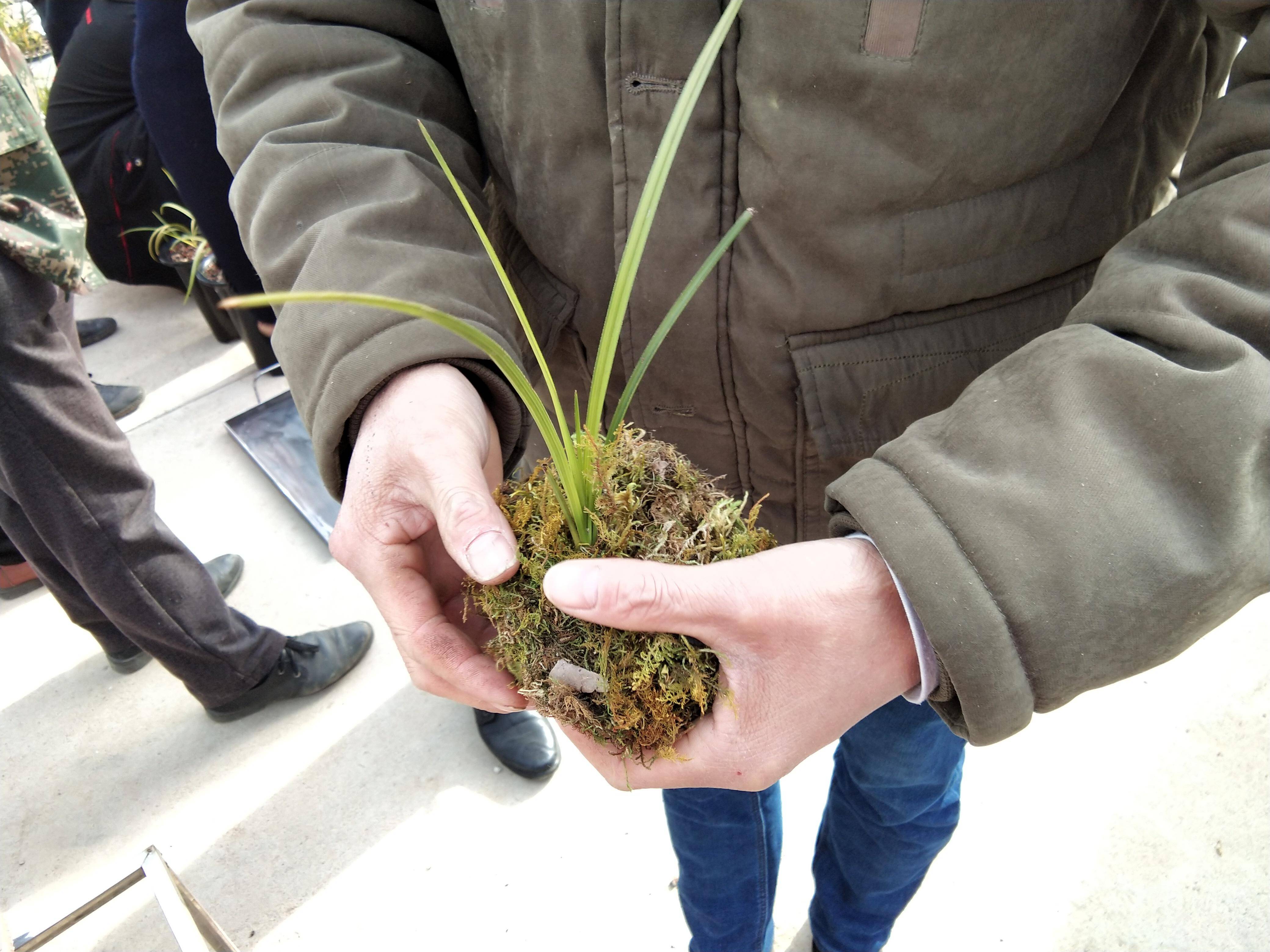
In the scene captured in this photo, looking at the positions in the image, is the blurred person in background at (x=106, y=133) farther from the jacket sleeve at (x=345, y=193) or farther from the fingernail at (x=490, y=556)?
the fingernail at (x=490, y=556)

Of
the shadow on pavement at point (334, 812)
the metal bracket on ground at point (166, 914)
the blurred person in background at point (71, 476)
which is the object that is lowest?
the shadow on pavement at point (334, 812)

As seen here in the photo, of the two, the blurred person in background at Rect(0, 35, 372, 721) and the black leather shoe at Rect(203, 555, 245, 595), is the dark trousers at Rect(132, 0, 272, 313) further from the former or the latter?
the black leather shoe at Rect(203, 555, 245, 595)

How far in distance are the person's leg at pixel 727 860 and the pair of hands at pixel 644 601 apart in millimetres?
369

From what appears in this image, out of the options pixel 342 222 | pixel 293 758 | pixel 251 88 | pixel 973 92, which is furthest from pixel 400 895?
pixel 973 92

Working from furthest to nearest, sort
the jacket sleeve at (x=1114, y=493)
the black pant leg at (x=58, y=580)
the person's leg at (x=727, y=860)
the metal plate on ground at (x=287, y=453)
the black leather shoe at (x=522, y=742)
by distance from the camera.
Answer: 1. the metal plate on ground at (x=287, y=453)
2. the black leather shoe at (x=522, y=742)
3. the black pant leg at (x=58, y=580)
4. the person's leg at (x=727, y=860)
5. the jacket sleeve at (x=1114, y=493)

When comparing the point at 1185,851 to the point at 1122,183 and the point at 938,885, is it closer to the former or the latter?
the point at 938,885

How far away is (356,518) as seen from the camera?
791 millimetres

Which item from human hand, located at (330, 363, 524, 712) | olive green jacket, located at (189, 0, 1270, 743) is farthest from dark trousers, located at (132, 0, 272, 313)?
human hand, located at (330, 363, 524, 712)

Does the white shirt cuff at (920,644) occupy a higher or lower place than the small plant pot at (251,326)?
higher

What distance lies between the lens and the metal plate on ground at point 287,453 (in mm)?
2525

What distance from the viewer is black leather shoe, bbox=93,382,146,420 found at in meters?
3.06

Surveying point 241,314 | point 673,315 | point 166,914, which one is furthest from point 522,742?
Result: point 241,314

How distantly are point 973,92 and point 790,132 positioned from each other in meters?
0.18

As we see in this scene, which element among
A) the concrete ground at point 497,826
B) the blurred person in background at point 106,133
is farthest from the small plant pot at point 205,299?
the concrete ground at point 497,826
